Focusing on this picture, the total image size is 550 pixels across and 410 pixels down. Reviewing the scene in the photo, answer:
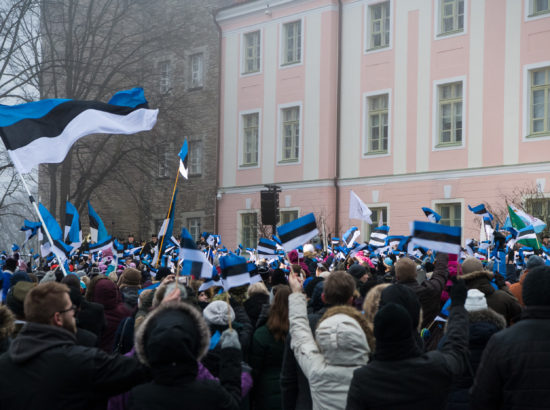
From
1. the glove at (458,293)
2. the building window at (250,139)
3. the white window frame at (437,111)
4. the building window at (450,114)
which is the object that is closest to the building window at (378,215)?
the white window frame at (437,111)

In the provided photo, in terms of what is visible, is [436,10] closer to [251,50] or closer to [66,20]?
[251,50]

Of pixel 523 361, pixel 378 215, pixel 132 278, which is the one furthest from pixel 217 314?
pixel 378 215

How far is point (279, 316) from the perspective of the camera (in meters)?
6.18

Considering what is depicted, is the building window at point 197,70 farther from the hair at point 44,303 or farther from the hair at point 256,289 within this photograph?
the hair at point 44,303

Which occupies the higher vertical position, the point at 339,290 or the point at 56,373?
the point at 339,290

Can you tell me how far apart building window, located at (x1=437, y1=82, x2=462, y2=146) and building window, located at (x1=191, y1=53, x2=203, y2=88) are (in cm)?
1153

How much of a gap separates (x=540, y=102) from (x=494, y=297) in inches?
786

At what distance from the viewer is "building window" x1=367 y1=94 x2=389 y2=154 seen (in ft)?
96.1

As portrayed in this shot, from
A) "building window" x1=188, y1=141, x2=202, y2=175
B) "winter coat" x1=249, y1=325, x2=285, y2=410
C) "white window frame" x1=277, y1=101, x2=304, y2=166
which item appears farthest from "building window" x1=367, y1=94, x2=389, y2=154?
"winter coat" x1=249, y1=325, x2=285, y2=410

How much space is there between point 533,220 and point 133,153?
68.3 feet

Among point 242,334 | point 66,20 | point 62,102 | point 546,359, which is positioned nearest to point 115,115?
point 62,102

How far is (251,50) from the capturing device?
110 feet

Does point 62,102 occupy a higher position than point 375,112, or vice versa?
point 375,112

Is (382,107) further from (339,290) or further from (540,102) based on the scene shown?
(339,290)
